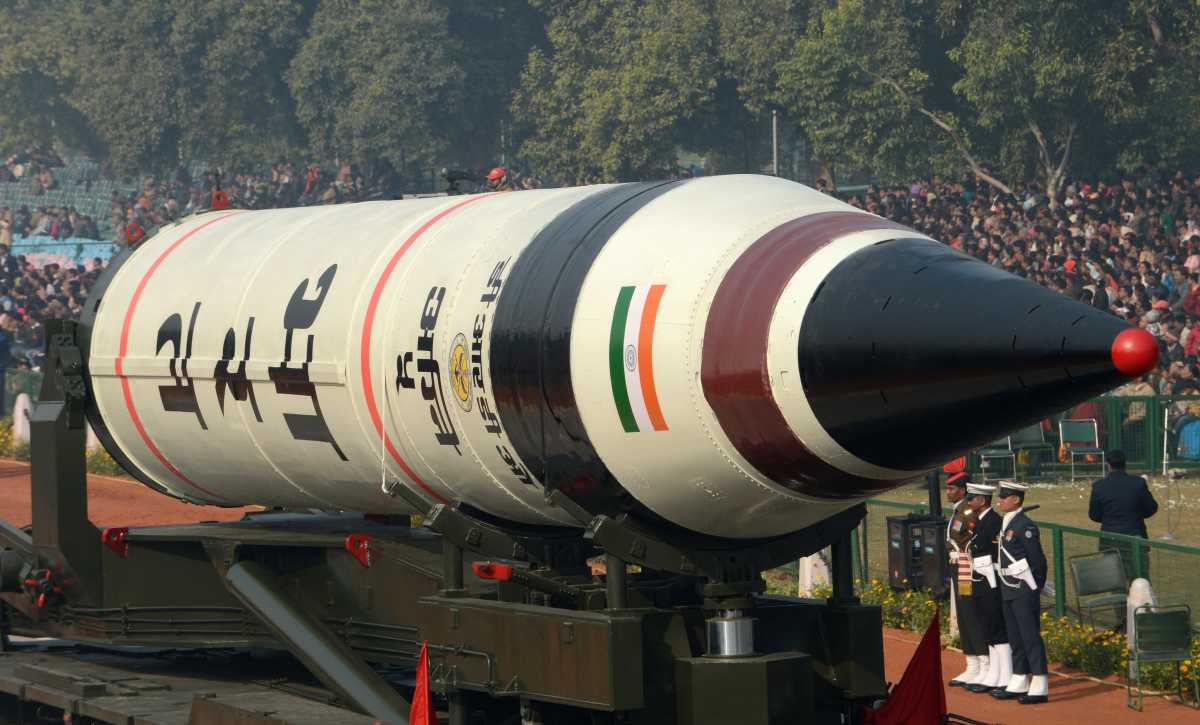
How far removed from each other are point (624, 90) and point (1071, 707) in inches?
1658

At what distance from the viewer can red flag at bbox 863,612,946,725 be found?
36.0 ft

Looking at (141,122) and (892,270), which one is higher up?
(141,122)

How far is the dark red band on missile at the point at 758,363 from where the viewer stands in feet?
30.3

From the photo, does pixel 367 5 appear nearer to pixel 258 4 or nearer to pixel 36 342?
pixel 258 4

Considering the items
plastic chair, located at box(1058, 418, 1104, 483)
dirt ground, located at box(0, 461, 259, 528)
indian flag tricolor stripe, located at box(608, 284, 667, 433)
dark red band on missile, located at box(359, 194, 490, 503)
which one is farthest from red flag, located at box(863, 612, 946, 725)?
plastic chair, located at box(1058, 418, 1104, 483)

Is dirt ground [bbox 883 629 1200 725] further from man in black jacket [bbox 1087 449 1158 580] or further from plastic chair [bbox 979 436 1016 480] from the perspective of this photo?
plastic chair [bbox 979 436 1016 480]

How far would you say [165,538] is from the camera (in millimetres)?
13305

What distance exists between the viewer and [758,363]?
921cm

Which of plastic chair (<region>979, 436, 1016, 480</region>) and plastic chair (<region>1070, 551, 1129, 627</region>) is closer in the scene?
plastic chair (<region>1070, 551, 1129, 627</region>)

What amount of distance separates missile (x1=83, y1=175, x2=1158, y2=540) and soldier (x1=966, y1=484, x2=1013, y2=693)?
19.2ft

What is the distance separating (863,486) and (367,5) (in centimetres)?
6016

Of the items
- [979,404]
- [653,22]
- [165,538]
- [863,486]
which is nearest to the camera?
[979,404]

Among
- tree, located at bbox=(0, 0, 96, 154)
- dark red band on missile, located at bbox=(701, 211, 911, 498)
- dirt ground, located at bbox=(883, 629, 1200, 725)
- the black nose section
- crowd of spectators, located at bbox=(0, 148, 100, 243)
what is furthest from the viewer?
tree, located at bbox=(0, 0, 96, 154)

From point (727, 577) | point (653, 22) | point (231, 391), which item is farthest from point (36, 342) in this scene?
point (727, 577)
